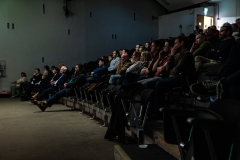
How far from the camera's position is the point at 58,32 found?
12.2 m

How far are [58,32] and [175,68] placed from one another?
870 cm

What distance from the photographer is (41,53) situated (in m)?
12.1

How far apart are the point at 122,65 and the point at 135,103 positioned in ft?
8.95

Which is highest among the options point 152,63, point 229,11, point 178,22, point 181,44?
point 229,11

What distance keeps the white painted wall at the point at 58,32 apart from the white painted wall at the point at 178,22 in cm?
112

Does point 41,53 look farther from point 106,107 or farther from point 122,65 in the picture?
point 106,107

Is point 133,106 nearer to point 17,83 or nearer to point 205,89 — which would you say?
point 205,89

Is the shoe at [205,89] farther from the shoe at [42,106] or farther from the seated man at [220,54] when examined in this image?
the shoe at [42,106]

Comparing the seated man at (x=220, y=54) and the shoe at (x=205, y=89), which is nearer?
the shoe at (x=205, y=89)

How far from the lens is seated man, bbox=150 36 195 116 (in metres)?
3.87

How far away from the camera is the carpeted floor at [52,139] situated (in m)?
3.62

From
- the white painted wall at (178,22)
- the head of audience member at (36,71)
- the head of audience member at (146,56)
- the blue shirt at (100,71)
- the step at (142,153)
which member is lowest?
the step at (142,153)

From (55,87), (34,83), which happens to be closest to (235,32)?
(55,87)

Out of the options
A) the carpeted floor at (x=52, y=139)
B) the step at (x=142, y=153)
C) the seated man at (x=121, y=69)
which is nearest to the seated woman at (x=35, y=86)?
the carpeted floor at (x=52, y=139)
